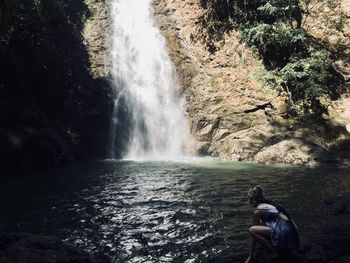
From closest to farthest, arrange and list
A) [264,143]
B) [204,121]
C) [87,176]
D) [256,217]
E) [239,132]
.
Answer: [256,217]
[87,176]
[264,143]
[239,132]
[204,121]

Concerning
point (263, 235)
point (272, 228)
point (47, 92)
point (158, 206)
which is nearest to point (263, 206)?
point (272, 228)

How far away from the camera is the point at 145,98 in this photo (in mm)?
39094

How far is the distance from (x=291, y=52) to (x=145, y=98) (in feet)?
47.5

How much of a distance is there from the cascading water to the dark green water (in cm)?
1081

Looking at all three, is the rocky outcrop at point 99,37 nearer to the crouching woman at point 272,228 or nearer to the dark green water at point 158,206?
the dark green water at point 158,206

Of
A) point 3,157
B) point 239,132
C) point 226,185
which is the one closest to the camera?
point 226,185

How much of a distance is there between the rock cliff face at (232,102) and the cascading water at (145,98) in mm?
1359

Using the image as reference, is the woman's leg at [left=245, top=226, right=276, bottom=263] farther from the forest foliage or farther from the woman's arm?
the forest foliage

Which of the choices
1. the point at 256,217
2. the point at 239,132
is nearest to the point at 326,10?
the point at 239,132

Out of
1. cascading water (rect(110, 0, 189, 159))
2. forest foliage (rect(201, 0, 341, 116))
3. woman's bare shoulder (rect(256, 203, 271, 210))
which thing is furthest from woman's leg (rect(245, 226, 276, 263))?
cascading water (rect(110, 0, 189, 159))

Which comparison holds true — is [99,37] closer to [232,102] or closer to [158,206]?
[232,102]

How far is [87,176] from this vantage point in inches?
934

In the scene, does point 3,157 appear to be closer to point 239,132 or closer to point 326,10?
point 239,132

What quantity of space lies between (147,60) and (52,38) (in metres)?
10.1
